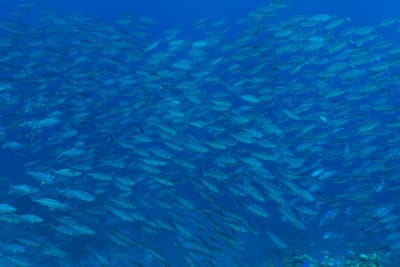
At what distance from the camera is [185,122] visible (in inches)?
428

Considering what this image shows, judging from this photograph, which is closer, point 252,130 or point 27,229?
point 252,130

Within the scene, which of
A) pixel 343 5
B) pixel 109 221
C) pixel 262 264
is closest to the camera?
pixel 262 264

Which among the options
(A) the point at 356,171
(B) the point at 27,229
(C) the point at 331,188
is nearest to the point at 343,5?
(C) the point at 331,188

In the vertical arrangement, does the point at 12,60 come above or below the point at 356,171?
above

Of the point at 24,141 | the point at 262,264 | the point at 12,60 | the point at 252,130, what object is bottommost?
the point at 262,264

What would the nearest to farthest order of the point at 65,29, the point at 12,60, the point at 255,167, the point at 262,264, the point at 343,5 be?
the point at 255,167 → the point at 262,264 → the point at 12,60 → the point at 65,29 → the point at 343,5

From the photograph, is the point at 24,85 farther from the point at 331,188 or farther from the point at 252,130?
the point at 331,188

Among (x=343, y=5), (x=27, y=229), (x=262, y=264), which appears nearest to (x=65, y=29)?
(x=27, y=229)

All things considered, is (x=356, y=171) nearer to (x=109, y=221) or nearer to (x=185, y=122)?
(x=185, y=122)

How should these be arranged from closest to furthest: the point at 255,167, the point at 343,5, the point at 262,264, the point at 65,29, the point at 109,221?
the point at 255,167
the point at 262,264
the point at 109,221
the point at 65,29
the point at 343,5

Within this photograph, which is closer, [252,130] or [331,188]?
[252,130]

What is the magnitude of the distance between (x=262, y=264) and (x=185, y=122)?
11.8 feet

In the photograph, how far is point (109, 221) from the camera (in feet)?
37.1

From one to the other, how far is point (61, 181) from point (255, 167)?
16.1ft
